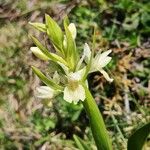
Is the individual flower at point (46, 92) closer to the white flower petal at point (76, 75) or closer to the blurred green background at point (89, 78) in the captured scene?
the white flower petal at point (76, 75)

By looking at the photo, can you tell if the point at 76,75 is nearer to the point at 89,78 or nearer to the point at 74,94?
the point at 74,94

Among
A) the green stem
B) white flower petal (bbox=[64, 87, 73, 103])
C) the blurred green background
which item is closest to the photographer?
white flower petal (bbox=[64, 87, 73, 103])

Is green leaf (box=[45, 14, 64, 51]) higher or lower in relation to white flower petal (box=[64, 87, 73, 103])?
higher

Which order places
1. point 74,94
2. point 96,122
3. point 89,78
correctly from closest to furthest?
point 74,94, point 96,122, point 89,78

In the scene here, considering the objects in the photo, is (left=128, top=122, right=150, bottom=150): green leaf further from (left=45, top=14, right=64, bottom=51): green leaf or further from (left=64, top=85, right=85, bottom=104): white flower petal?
(left=45, top=14, right=64, bottom=51): green leaf

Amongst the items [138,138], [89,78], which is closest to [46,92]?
[138,138]

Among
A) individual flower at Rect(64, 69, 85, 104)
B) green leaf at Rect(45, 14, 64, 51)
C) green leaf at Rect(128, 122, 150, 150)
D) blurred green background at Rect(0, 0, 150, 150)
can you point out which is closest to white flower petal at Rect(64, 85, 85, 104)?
individual flower at Rect(64, 69, 85, 104)
